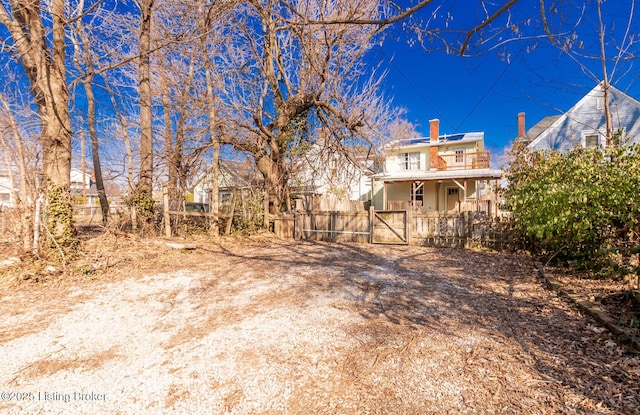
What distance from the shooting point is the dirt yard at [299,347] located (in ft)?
6.81

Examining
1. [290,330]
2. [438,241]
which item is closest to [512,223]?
[438,241]

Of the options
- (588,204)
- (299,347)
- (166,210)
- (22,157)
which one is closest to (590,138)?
(588,204)

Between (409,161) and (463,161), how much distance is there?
11.8 ft

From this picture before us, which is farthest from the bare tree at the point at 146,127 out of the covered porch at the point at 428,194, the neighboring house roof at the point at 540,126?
the neighboring house roof at the point at 540,126

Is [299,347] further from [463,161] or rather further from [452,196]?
[463,161]

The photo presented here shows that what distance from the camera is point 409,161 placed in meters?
21.5

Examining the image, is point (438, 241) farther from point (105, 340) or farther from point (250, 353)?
point (105, 340)

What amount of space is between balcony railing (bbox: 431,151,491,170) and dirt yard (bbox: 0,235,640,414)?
14.1 meters

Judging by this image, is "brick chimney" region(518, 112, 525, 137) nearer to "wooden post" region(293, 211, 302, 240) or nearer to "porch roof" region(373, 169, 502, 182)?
"porch roof" region(373, 169, 502, 182)

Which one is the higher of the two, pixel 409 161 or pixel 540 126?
pixel 540 126

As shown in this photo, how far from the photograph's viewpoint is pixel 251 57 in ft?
31.7

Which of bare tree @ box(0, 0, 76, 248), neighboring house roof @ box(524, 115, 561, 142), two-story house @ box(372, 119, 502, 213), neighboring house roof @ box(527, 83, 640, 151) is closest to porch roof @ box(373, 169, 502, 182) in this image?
two-story house @ box(372, 119, 502, 213)

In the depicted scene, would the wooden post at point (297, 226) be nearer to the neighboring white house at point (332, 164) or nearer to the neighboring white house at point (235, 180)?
the neighboring white house at point (332, 164)

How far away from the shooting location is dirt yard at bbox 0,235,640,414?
2074 mm
